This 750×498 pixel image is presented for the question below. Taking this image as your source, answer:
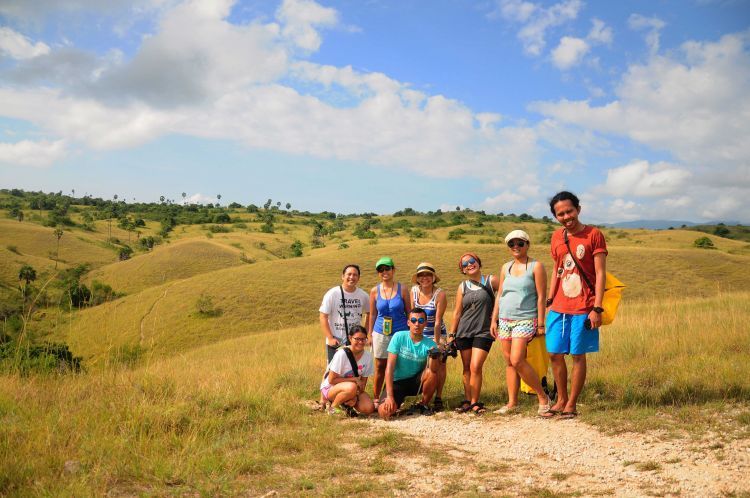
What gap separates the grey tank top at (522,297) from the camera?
638cm

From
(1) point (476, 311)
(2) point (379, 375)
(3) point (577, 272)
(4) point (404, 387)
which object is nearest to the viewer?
(3) point (577, 272)

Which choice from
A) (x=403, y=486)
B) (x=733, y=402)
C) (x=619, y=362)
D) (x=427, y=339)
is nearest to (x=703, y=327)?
(x=619, y=362)

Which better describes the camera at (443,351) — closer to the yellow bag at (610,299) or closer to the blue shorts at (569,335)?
the blue shorts at (569,335)

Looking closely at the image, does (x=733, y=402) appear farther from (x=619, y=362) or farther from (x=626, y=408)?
(x=619, y=362)

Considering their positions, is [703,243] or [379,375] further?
[703,243]

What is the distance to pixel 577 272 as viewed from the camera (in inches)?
237

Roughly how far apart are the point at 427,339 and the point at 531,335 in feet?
4.44

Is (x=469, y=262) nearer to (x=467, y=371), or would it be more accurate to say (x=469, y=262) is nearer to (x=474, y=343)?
(x=474, y=343)

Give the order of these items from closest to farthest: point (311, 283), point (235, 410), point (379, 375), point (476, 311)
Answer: point (235, 410)
point (476, 311)
point (379, 375)
point (311, 283)

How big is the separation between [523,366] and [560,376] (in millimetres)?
428

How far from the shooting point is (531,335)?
6324 mm

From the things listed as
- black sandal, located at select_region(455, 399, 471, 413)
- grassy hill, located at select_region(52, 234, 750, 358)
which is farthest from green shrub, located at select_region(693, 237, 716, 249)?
black sandal, located at select_region(455, 399, 471, 413)

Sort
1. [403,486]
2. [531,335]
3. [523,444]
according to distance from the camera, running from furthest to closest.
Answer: [531,335] → [523,444] → [403,486]

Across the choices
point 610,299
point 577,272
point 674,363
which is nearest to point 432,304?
point 577,272
